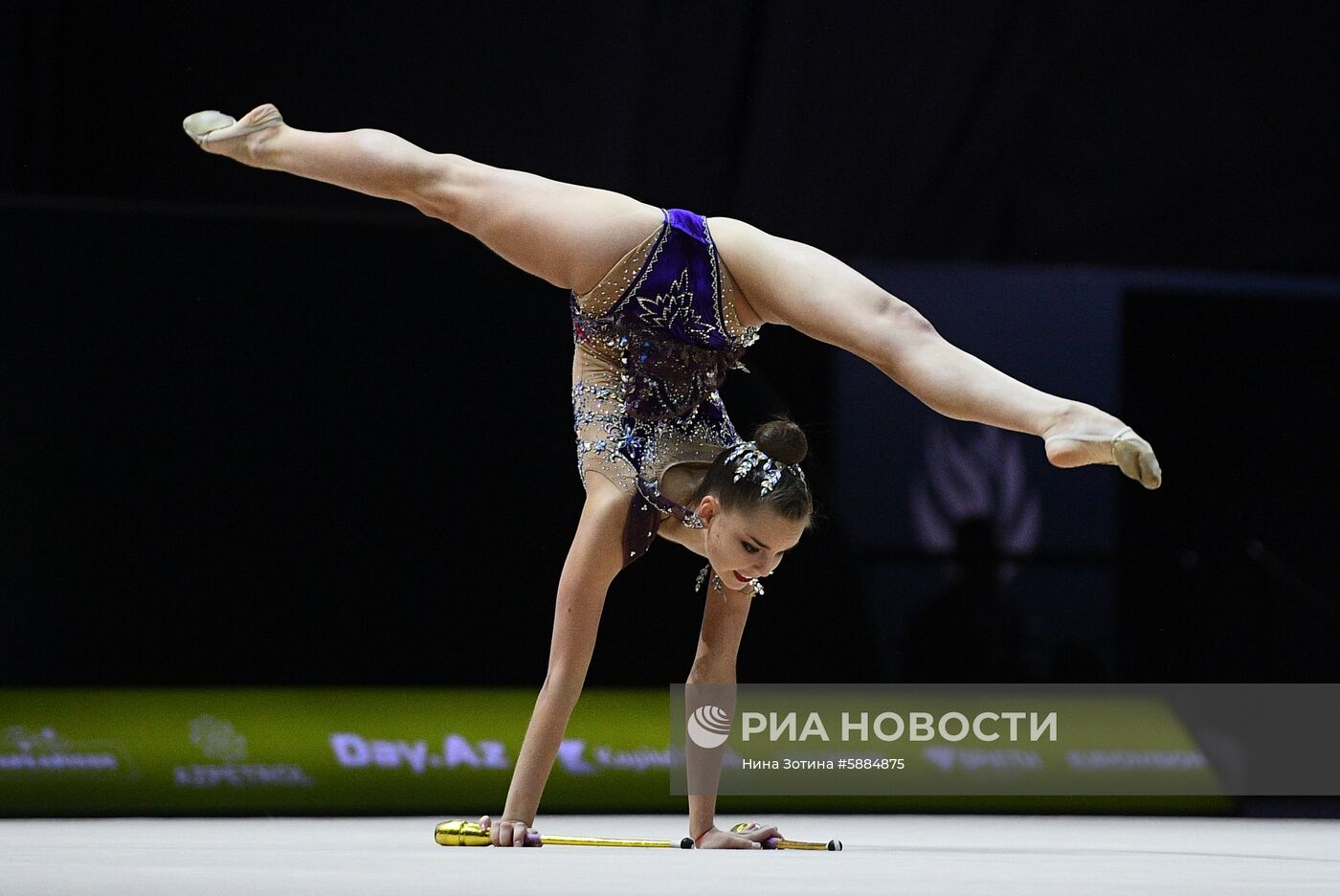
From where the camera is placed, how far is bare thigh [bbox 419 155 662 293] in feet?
9.43

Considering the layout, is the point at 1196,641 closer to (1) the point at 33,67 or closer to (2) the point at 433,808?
(2) the point at 433,808

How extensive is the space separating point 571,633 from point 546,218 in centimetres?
72

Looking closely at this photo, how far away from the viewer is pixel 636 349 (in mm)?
2957

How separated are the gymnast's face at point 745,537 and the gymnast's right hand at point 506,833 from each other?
56 cm

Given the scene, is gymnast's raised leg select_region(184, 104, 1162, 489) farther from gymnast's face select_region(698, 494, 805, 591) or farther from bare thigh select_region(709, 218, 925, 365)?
gymnast's face select_region(698, 494, 805, 591)

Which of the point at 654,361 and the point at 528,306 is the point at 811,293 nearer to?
the point at 654,361

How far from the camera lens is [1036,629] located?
4645mm

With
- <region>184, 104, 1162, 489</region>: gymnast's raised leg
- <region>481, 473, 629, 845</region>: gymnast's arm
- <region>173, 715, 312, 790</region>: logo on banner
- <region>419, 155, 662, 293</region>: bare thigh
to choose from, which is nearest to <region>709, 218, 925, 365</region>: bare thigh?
<region>184, 104, 1162, 489</region>: gymnast's raised leg

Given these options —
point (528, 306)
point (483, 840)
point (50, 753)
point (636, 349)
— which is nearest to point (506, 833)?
point (483, 840)

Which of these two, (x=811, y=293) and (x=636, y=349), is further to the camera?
(x=636, y=349)

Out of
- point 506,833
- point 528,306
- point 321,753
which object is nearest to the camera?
point 506,833

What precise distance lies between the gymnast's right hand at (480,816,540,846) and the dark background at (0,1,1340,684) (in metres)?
1.53

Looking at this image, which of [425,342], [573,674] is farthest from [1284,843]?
[425,342]

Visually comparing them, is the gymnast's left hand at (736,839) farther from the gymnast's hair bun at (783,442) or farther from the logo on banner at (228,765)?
the logo on banner at (228,765)
